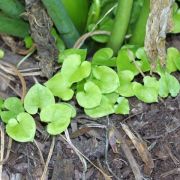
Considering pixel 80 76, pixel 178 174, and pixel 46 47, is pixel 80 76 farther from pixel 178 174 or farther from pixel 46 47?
pixel 178 174

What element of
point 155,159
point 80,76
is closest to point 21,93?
point 80,76

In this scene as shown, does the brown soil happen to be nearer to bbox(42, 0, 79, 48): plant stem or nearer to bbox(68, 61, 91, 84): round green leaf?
bbox(68, 61, 91, 84): round green leaf

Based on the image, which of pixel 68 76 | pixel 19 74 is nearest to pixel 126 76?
pixel 68 76

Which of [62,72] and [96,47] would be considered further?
[96,47]

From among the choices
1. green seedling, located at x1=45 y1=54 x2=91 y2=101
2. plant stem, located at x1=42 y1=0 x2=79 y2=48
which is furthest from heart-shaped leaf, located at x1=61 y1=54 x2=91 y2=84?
plant stem, located at x1=42 y1=0 x2=79 y2=48

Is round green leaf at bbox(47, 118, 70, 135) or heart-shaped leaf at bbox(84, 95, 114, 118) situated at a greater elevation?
round green leaf at bbox(47, 118, 70, 135)

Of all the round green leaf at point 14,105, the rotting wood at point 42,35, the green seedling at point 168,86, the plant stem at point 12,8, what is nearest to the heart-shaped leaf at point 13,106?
the round green leaf at point 14,105

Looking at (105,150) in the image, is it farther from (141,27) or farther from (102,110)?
(141,27)
